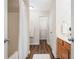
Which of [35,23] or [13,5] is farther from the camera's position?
[35,23]

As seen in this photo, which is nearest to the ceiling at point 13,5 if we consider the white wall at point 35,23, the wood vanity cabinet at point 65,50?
the wood vanity cabinet at point 65,50

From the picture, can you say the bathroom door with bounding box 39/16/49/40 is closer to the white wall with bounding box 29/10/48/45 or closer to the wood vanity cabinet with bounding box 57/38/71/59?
the white wall with bounding box 29/10/48/45

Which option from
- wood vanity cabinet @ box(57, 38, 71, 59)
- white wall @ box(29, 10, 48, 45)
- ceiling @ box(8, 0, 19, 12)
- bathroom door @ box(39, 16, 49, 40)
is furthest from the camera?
bathroom door @ box(39, 16, 49, 40)

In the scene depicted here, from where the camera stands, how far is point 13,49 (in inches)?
142

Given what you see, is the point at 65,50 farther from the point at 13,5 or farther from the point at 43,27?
the point at 43,27

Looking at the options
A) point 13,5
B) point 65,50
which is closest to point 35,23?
point 13,5

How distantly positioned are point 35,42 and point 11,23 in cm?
513

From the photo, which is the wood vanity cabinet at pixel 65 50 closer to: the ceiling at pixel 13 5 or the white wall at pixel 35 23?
the ceiling at pixel 13 5

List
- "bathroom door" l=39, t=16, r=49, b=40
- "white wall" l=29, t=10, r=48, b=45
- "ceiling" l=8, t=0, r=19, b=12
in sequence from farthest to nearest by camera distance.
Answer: "bathroom door" l=39, t=16, r=49, b=40 → "white wall" l=29, t=10, r=48, b=45 → "ceiling" l=8, t=0, r=19, b=12

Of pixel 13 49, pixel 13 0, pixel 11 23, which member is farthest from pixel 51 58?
pixel 13 0

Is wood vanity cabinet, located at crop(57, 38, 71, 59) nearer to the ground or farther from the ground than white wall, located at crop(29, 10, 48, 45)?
nearer to the ground

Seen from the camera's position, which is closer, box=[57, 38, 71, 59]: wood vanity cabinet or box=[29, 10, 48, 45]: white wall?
box=[57, 38, 71, 59]: wood vanity cabinet

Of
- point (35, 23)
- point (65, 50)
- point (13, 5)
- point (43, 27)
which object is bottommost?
point (65, 50)

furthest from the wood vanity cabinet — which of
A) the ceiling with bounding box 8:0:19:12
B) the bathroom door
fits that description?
the bathroom door
